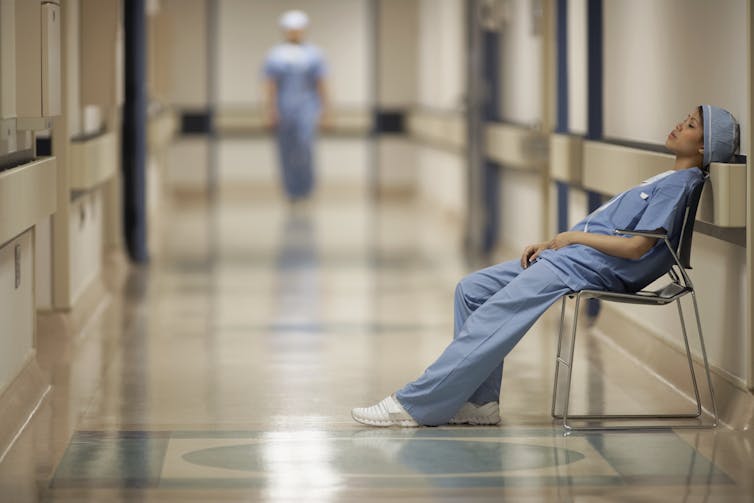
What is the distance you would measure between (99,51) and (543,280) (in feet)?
9.79

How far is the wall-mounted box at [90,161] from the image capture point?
6.13 metres

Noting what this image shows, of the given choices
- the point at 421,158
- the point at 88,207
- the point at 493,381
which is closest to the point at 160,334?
the point at 88,207

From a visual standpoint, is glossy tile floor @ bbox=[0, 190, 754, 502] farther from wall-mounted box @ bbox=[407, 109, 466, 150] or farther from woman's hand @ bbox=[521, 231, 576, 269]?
wall-mounted box @ bbox=[407, 109, 466, 150]

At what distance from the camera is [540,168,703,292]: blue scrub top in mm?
4188

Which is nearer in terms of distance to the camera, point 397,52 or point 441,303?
point 441,303

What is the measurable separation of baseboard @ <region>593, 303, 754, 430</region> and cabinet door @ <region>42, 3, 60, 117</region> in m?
2.28

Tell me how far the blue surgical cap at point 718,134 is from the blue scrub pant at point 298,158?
988 centimetres

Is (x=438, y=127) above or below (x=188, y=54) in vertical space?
below

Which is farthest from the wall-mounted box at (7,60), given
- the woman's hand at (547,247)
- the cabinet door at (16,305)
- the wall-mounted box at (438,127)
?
the wall-mounted box at (438,127)

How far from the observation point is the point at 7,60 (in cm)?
428

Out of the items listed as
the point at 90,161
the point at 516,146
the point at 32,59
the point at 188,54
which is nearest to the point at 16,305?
the point at 32,59

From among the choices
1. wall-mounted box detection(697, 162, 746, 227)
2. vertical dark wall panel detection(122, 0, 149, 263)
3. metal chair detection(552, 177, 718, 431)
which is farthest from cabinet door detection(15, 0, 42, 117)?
vertical dark wall panel detection(122, 0, 149, 263)

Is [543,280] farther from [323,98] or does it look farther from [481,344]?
[323,98]

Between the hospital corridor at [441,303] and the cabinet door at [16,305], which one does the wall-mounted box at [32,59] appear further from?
the cabinet door at [16,305]
